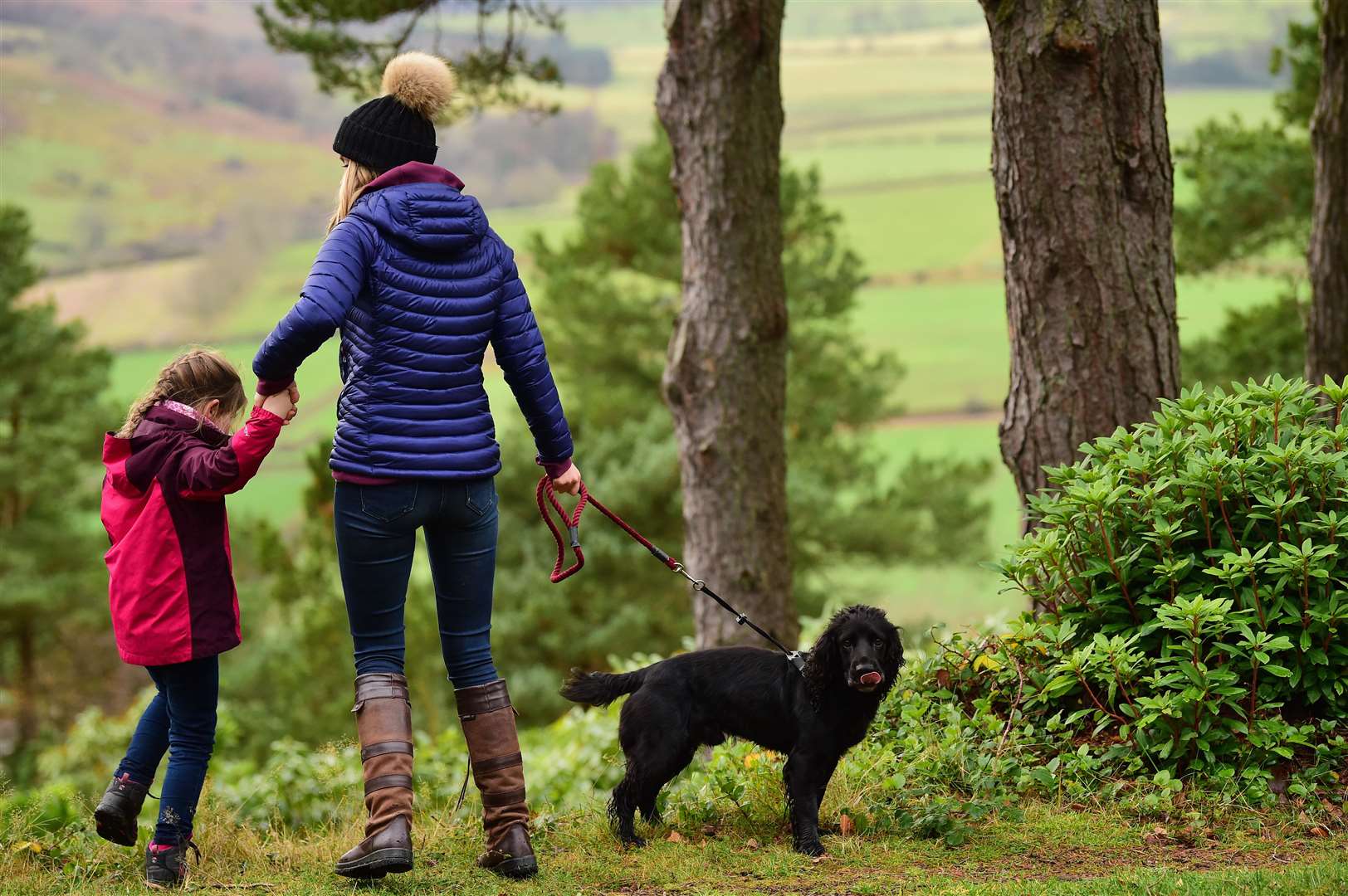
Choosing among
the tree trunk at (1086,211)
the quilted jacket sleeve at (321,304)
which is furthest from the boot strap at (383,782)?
the tree trunk at (1086,211)

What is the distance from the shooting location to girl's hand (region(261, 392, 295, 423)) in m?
3.91

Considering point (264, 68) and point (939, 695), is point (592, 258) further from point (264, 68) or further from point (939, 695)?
point (264, 68)

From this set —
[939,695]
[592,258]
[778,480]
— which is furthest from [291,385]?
[592,258]

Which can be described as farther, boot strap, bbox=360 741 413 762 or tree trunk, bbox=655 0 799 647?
tree trunk, bbox=655 0 799 647

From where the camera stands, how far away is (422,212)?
393 centimetres

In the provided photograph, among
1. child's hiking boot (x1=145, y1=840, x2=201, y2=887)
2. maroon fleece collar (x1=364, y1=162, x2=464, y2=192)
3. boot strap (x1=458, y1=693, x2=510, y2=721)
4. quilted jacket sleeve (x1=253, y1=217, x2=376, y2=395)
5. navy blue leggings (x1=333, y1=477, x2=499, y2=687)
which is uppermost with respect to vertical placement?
maroon fleece collar (x1=364, y1=162, x2=464, y2=192)

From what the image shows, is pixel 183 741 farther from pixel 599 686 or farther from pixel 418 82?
pixel 418 82

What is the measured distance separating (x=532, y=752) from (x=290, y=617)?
40.2 ft

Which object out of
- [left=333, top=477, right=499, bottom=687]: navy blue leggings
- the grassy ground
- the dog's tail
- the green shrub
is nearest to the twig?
the green shrub

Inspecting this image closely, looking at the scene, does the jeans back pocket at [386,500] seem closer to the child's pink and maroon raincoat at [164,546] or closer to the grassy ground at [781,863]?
the child's pink and maroon raincoat at [164,546]

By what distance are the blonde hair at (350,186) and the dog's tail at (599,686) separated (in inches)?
64.5

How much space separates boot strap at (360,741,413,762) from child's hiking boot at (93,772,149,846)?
0.82 m

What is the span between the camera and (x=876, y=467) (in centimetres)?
2231

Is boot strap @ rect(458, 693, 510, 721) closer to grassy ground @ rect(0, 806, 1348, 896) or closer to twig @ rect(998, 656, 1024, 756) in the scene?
grassy ground @ rect(0, 806, 1348, 896)
